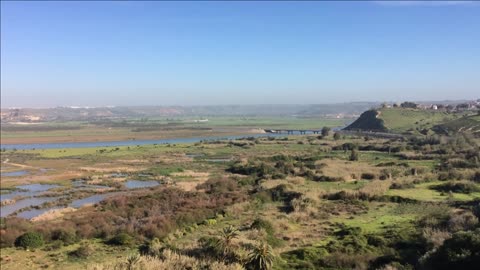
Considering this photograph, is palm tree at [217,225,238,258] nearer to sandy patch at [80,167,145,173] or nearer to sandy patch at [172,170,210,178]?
sandy patch at [172,170,210,178]

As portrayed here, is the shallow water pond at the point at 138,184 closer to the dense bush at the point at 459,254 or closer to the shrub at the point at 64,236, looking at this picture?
the shrub at the point at 64,236

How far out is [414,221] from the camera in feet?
108

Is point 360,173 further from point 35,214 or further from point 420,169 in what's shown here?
point 35,214

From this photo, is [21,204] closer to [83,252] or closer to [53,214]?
[53,214]

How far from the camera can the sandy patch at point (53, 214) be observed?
40922 mm

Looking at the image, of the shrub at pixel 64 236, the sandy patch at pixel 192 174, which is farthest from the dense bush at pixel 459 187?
the shrub at pixel 64 236

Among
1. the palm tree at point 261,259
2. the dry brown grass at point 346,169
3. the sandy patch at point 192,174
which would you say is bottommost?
the sandy patch at point 192,174

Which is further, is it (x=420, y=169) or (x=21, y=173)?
(x=21, y=173)

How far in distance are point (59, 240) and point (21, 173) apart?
49046 millimetres

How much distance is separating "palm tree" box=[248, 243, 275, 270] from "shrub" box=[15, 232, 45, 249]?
60.4 ft

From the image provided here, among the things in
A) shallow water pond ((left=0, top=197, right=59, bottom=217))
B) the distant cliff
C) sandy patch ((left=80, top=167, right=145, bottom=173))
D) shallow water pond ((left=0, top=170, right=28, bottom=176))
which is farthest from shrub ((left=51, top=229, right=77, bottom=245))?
the distant cliff

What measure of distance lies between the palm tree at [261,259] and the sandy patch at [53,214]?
1078 inches

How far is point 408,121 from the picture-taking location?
5738 inches

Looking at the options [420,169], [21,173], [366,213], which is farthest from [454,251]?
[21,173]
